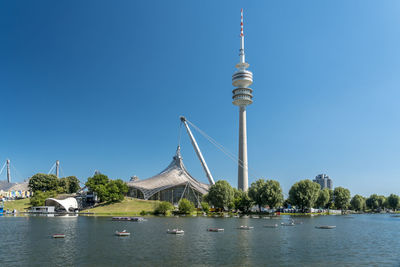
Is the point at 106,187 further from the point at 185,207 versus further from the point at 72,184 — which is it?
the point at 72,184

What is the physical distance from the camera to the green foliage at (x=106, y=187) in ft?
419

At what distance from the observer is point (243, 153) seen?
185m

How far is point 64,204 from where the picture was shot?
12812 centimetres

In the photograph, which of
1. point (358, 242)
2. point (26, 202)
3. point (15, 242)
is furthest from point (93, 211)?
point (358, 242)

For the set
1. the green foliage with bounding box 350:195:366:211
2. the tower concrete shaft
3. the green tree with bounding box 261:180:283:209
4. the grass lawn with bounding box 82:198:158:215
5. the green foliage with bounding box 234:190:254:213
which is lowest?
the green foliage with bounding box 350:195:366:211

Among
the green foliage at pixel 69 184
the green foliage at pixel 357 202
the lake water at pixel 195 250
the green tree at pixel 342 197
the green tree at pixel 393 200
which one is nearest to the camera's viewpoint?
the lake water at pixel 195 250

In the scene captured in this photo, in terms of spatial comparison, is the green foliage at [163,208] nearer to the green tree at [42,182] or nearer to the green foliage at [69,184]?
the green foliage at [69,184]

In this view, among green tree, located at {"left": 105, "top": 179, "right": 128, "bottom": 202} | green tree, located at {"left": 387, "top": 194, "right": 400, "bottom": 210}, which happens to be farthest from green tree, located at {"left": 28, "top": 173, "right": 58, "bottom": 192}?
green tree, located at {"left": 387, "top": 194, "right": 400, "bottom": 210}

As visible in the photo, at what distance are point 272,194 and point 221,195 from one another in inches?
693

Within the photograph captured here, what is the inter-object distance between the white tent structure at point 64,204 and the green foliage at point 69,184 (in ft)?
84.7

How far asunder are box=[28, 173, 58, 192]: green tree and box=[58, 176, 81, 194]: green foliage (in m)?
3.67

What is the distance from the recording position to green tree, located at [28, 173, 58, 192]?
154250mm

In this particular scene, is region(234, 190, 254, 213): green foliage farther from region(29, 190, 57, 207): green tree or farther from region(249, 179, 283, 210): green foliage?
region(29, 190, 57, 207): green tree

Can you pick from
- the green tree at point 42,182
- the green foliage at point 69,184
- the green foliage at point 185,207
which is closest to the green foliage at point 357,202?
the green foliage at point 185,207
